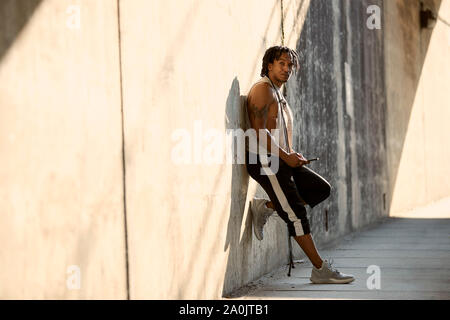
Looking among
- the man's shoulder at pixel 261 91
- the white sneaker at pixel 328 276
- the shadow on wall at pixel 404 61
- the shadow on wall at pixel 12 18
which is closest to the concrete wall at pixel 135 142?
the shadow on wall at pixel 12 18

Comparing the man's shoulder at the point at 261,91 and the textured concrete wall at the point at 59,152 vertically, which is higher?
the man's shoulder at the point at 261,91

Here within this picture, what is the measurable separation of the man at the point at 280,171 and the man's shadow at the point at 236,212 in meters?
0.09

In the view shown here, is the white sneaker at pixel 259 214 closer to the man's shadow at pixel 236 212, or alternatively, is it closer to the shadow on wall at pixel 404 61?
the man's shadow at pixel 236 212

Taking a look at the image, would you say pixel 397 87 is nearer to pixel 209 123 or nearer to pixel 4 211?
pixel 209 123

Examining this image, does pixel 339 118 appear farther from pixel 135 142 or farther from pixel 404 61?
pixel 404 61

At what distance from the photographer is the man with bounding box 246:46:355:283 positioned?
5.06m

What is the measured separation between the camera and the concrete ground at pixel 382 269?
4746mm

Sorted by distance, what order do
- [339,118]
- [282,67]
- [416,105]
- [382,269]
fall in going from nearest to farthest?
[282,67], [382,269], [339,118], [416,105]

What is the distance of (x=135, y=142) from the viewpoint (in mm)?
3473

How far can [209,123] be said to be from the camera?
447cm

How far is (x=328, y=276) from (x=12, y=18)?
3375 mm

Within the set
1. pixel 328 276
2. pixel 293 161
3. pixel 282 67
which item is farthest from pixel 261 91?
pixel 328 276

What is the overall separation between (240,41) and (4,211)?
10.0ft
